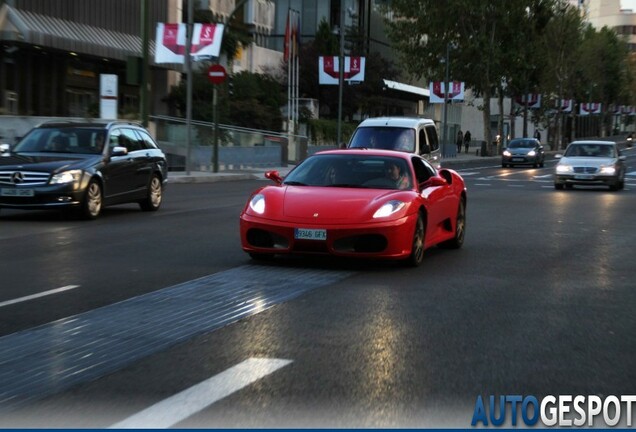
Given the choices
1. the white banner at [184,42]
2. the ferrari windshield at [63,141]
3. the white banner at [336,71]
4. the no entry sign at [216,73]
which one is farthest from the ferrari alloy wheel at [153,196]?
the white banner at [336,71]

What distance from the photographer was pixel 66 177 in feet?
55.2

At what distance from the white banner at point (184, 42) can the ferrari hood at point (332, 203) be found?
72.3 ft

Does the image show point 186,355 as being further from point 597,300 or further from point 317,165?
point 317,165

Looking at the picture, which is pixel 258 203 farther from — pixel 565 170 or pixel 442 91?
pixel 442 91

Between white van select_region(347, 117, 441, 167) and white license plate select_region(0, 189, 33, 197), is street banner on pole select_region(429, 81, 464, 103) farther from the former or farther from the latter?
white license plate select_region(0, 189, 33, 197)

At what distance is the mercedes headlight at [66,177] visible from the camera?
16688mm

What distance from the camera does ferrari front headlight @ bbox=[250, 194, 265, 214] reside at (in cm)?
1166

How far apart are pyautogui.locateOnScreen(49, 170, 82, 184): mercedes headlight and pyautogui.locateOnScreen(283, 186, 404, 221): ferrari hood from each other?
607 cm

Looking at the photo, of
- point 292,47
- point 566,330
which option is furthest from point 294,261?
point 292,47

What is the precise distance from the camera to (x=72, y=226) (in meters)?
16.3

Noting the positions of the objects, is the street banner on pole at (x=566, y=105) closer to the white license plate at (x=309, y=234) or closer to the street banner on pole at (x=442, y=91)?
the street banner on pole at (x=442, y=91)

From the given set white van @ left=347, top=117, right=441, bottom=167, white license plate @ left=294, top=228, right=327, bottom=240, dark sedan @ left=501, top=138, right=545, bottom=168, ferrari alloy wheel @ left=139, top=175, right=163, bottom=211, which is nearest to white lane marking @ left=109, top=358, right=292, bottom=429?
white license plate @ left=294, top=228, right=327, bottom=240

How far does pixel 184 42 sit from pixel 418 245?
76.7 feet

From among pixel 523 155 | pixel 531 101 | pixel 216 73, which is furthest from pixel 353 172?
pixel 531 101
